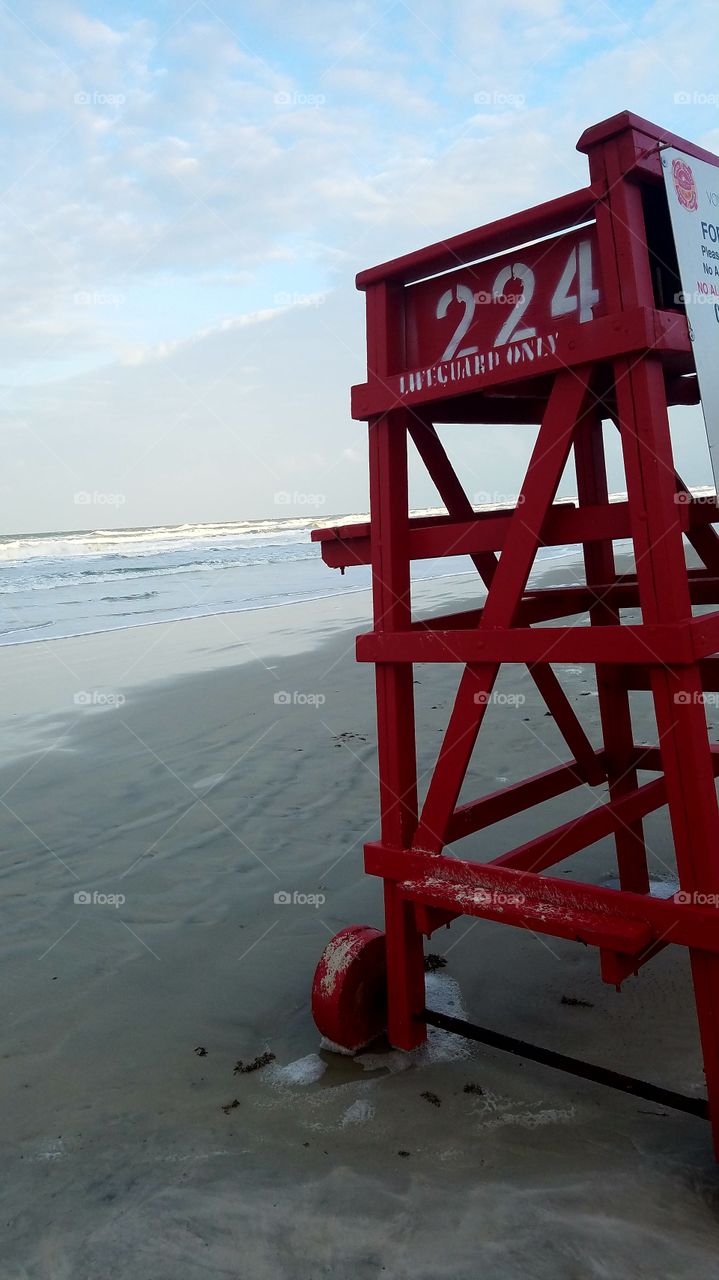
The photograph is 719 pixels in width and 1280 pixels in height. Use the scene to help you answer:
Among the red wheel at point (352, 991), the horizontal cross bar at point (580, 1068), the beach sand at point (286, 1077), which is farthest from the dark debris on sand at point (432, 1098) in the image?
the red wheel at point (352, 991)

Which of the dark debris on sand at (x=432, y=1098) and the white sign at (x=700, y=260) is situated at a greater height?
the white sign at (x=700, y=260)

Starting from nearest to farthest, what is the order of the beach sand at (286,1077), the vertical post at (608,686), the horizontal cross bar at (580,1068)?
the beach sand at (286,1077) → the horizontal cross bar at (580,1068) → the vertical post at (608,686)

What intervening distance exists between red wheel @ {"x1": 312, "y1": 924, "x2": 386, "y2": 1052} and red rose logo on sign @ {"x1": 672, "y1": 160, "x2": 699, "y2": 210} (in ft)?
8.45

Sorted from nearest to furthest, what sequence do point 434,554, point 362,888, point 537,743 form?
point 434,554
point 362,888
point 537,743

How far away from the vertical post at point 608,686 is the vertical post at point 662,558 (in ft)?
4.46

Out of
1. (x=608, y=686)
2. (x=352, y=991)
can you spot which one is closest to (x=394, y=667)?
(x=352, y=991)

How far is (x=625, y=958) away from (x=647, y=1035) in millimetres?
865

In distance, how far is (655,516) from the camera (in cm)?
260

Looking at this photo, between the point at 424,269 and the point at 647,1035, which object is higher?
the point at 424,269

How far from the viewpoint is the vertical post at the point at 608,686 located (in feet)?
13.4

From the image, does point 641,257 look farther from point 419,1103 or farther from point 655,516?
point 419,1103

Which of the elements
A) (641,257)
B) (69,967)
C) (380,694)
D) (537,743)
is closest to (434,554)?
(380,694)

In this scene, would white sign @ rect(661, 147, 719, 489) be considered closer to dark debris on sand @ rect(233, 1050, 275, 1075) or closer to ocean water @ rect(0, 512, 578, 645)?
dark debris on sand @ rect(233, 1050, 275, 1075)

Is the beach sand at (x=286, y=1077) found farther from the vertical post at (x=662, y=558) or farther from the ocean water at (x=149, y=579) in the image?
the ocean water at (x=149, y=579)
